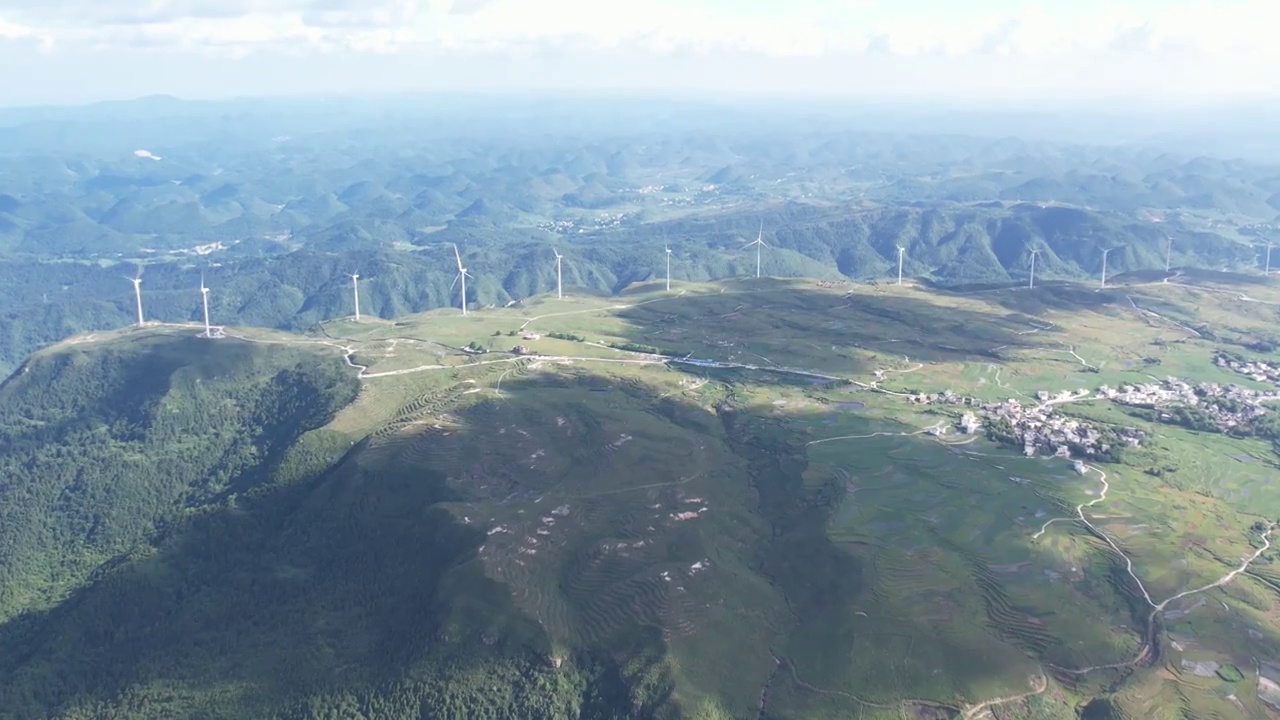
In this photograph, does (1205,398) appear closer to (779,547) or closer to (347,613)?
(779,547)

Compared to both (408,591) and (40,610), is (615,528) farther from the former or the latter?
(40,610)

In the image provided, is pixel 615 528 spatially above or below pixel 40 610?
above

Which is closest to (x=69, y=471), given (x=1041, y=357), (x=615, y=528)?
(x=615, y=528)

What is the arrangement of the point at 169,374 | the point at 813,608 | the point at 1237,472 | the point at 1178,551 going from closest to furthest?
the point at 813,608
the point at 1178,551
the point at 1237,472
the point at 169,374

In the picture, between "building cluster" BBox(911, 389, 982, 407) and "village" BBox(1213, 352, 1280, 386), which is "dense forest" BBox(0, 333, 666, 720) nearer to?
"building cluster" BBox(911, 389, 982, 407)

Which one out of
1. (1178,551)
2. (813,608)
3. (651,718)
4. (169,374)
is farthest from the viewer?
(169,374)

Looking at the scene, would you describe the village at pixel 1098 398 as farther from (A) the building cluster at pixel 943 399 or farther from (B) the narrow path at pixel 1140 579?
(B) the narrow path at pixel 1140 579

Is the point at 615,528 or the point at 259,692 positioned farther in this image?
the point at 615,528
